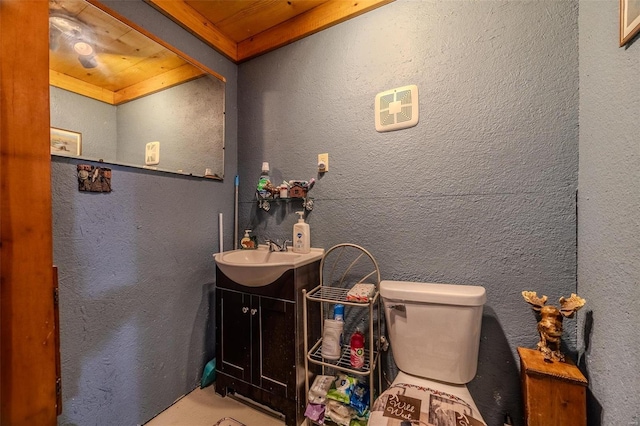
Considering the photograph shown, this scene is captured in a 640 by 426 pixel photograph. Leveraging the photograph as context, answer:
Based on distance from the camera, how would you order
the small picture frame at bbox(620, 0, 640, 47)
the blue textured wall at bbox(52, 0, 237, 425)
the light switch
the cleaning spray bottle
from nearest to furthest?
the small picture frame at bbox(620, 0, 640, 47) < the blue textured wall at bbox(52, 0, 237, 425) < the light switch < the cleaning spray bottle

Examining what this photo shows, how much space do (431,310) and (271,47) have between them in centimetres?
176

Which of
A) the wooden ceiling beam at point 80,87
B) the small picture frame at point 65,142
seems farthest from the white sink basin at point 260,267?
the wooden ceiling beam at point 80,87

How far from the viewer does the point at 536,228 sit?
1.01 metres

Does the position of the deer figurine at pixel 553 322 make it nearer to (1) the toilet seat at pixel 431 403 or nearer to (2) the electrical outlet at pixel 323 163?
(1) the toilet seat at pixel 431 403

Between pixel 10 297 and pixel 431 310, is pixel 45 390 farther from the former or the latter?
pixel 431 310

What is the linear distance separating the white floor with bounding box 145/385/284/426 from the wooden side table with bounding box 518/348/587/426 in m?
1.06

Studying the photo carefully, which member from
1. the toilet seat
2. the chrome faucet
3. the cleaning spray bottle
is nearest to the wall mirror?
the cleaning spray bottle

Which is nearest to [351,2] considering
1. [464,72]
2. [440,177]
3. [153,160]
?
[464,72]

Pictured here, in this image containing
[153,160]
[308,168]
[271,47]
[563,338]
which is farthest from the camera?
[271,47]

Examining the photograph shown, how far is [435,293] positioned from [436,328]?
14cm

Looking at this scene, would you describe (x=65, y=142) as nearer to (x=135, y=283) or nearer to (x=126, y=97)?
(x=126, y=97)

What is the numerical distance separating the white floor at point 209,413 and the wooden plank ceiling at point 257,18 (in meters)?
2.11

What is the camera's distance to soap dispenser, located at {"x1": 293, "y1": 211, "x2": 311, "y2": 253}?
1.42 m

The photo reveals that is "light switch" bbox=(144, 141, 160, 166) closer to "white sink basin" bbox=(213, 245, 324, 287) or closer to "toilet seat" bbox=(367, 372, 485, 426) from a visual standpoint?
"white sink basin" bbox=(213, 245, 324, 287)
